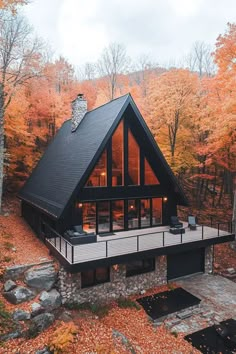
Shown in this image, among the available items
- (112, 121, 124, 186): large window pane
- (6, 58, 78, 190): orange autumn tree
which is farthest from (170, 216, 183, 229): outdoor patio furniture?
(6, 58, 78, 190): orange autumn tree

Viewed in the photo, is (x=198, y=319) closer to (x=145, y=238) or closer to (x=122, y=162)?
(x=145, y=238)

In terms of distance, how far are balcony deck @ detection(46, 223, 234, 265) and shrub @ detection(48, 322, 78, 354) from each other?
6.06 feet

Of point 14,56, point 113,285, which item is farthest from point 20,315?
point 14,56

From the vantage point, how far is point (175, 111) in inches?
701

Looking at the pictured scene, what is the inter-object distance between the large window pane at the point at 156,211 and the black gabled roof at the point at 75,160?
3.99 feet

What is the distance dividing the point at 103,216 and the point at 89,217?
0.72 m

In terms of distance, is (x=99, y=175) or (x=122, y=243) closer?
(x=122, y=243)

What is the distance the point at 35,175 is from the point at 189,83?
43.0 ft

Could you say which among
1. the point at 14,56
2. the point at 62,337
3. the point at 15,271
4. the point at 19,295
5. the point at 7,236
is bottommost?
the point at 62,337

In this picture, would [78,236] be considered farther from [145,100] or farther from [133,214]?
[145,100]

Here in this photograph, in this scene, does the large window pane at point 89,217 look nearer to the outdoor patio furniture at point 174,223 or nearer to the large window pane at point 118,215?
the large window pane at point 118,215

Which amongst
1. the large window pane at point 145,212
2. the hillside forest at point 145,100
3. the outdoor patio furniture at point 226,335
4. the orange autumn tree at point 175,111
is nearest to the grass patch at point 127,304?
the outdoor patio furniture at point 226,335

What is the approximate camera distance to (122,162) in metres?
11.6

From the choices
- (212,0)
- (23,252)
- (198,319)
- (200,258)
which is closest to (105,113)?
(23,252)
